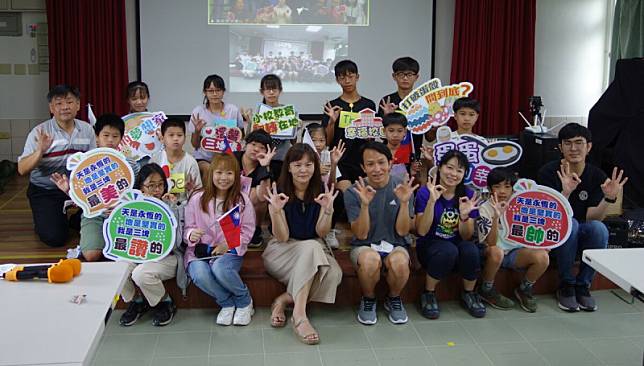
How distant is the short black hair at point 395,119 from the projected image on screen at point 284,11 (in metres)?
2.80

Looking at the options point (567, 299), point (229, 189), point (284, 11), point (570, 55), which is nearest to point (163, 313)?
point (229, 189)

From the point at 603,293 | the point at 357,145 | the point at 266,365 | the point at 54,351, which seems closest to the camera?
the point at 54,351

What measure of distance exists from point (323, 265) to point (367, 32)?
3.73m

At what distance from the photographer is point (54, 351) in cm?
A: 167

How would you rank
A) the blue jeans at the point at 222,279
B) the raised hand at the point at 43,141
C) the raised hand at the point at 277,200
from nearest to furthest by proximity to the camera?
the raised hand at the point at 277,200 → the blue jeans at the point at 222,279 → the raised hand at the point at 43,141

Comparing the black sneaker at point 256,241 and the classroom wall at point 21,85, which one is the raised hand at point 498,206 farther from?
the classroom wall at point 21,85

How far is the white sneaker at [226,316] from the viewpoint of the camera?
3227mm

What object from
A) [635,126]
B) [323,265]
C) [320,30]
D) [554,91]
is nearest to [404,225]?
[323,265]

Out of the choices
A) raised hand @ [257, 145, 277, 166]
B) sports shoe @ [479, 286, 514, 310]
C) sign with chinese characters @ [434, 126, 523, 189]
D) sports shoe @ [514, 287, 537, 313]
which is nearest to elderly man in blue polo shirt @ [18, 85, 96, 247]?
raised hand @ [257, 145, 277, 166]

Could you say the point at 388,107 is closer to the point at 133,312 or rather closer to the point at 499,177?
the point at 499,177

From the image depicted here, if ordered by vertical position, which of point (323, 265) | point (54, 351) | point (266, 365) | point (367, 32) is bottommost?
point (266, 365)

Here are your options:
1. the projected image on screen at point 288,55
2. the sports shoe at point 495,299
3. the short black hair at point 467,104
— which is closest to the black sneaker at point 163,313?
the sports shoe at point 495,299

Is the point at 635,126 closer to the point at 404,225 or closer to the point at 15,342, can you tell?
the point at 404,225

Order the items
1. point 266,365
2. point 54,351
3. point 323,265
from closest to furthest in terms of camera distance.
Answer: point 54,351, point 266,365, point 323,265
